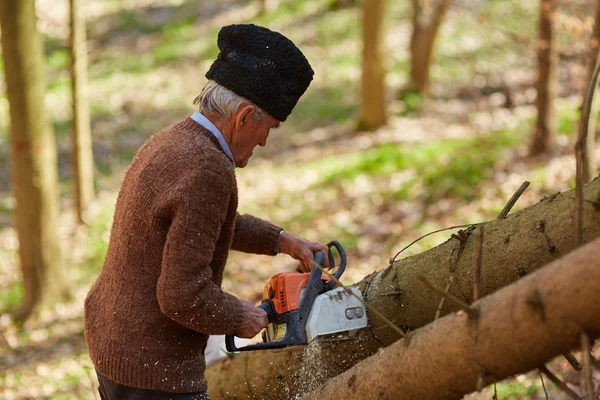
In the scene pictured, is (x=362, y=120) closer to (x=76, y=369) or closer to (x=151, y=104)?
(x=151, y=104)

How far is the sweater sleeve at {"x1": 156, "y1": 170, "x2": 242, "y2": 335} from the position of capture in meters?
2.23

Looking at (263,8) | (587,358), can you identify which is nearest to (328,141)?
(263,8)

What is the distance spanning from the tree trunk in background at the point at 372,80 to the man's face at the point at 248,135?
10.1 meters

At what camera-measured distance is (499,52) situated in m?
15.0

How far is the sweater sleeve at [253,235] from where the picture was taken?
10.1ft

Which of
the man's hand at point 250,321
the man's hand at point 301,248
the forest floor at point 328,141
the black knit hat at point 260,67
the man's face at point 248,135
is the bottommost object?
the forest floor at point 328,141

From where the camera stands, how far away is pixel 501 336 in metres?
1.81

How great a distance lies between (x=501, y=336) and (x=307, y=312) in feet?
3.53

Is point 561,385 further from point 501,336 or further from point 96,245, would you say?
point 96,245

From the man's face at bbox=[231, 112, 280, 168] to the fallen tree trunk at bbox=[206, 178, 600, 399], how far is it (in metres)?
0.79

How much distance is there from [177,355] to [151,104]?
13473 millimetres

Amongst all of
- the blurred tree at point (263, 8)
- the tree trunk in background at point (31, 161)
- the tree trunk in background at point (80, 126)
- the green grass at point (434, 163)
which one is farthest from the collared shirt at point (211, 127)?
the blurred tree at point (263, 8)

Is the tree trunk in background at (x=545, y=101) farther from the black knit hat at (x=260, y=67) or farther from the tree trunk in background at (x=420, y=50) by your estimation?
the black knit hat at (x=260, y=67)

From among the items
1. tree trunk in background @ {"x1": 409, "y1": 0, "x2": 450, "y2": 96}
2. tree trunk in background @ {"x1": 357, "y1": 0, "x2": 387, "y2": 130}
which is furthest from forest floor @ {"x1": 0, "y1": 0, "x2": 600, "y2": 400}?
tree trunk in background @ {"x1": 409, "y1": 0, "x2": 450, "y2": 96}
